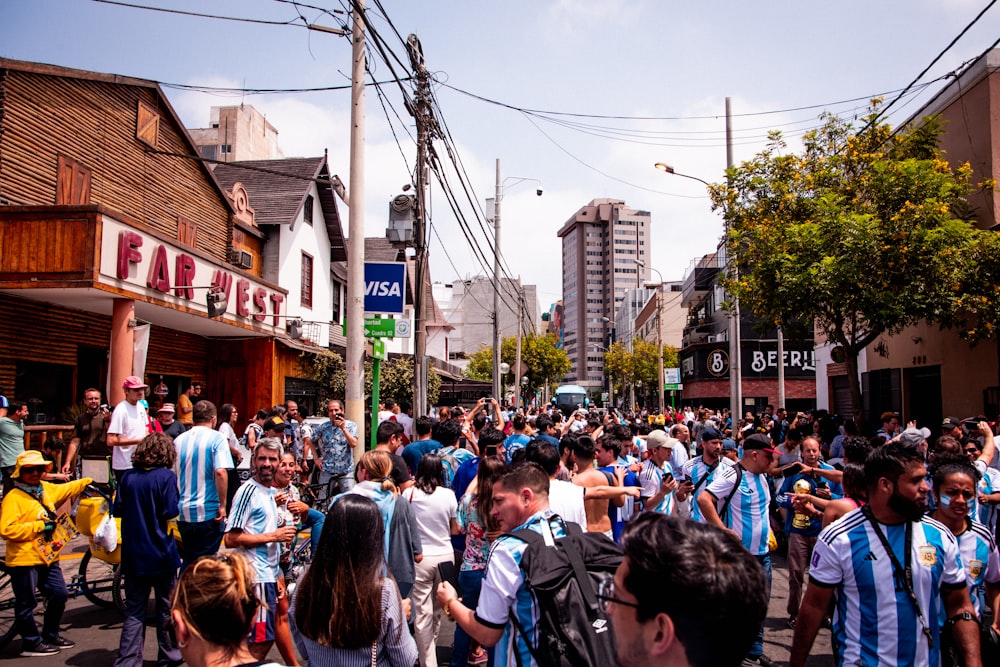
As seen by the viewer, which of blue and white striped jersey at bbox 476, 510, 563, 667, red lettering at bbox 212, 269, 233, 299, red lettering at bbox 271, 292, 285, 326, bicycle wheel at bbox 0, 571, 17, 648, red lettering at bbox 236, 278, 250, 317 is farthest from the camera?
red lettering at bbox 271, 292, 285, 326

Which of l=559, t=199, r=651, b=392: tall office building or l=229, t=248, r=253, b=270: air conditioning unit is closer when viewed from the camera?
l=229, t=248, r=253, b=270: air conditioning unit

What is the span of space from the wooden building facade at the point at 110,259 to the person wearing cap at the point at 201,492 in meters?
6.70

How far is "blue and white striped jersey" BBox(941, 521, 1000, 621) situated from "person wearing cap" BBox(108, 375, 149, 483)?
27.9 ft

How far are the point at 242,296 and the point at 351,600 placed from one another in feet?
51.2

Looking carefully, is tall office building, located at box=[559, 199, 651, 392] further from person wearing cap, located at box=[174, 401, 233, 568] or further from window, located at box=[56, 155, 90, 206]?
person wearing cap, located at box=[174, 401, 233, 568]

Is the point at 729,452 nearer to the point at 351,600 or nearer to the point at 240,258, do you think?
the point at 351,600

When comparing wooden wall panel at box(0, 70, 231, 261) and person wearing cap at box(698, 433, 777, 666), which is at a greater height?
wooden wall panel at box(0, 70, 231, 261)

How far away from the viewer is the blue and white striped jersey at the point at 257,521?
16.2 feet

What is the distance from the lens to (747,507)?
5.96 metres

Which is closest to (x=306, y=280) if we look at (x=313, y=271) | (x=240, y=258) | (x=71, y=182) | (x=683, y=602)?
(x=313, y=271)

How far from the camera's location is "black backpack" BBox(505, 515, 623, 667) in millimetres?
2814

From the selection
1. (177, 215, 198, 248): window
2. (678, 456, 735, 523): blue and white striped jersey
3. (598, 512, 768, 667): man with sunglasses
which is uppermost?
(177, 215, 198, 248): window

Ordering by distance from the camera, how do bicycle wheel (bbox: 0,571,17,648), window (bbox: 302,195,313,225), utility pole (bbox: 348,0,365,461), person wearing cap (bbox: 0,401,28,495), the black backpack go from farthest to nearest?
window (bbox: 302,195,313,225) → utility pole (bbox: 348,0,365,461) → person wearing cap (bbox: 0,401,28,495) → bicycle wheel (bbox: 0,571,17,648) → the black backpack

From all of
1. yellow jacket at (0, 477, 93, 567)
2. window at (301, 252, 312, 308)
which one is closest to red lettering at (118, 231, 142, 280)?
yellow jacket at (0, 477, 93, 567)
